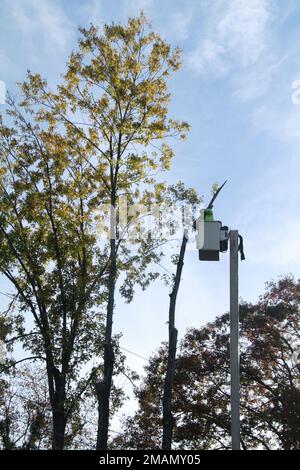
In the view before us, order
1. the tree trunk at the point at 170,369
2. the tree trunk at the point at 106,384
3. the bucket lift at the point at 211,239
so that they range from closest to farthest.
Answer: the bucket lift at the point at 211,239 < the tree trunk at the point at 106,384 < the tree trunk at the point at 170,369

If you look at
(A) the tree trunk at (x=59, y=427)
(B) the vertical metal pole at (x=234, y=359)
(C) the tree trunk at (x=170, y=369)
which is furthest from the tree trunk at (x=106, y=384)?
(B) the vertical metal pole at (x=234, y=359)

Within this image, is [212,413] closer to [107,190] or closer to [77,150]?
[107,190]

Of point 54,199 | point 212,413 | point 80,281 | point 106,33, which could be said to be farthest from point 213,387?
point 106,33

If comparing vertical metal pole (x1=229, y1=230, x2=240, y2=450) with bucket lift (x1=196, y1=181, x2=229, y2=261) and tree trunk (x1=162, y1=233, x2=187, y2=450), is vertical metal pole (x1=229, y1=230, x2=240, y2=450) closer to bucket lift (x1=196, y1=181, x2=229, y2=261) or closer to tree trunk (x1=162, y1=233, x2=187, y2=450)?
bucket lift (x1=196, y1=181, x2=229, y2=261)

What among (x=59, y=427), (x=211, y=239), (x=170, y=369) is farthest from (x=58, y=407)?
(x=211, y=239)

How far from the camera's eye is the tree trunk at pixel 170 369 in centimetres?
1123

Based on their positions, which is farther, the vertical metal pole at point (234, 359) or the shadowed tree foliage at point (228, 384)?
the shadowed tree foliage at point (228, 384)

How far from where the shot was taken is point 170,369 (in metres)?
11.8

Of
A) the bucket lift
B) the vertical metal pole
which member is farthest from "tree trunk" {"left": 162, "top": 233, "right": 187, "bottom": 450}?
the vertical metal pole

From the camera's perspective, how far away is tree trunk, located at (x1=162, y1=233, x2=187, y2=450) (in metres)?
11.2

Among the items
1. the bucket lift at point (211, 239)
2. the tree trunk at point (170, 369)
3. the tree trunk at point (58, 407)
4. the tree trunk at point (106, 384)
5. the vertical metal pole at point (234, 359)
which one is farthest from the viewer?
the tree trunk at point (58, 407)

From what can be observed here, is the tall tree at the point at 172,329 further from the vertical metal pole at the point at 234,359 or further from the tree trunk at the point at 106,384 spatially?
the vertical metal pole at the point at 234,359

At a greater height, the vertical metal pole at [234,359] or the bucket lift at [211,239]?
the bucket lift at [211,239]

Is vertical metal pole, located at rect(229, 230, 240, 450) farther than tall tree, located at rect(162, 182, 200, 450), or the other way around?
tall tree, located at rect(162, 182, 200, 450)
